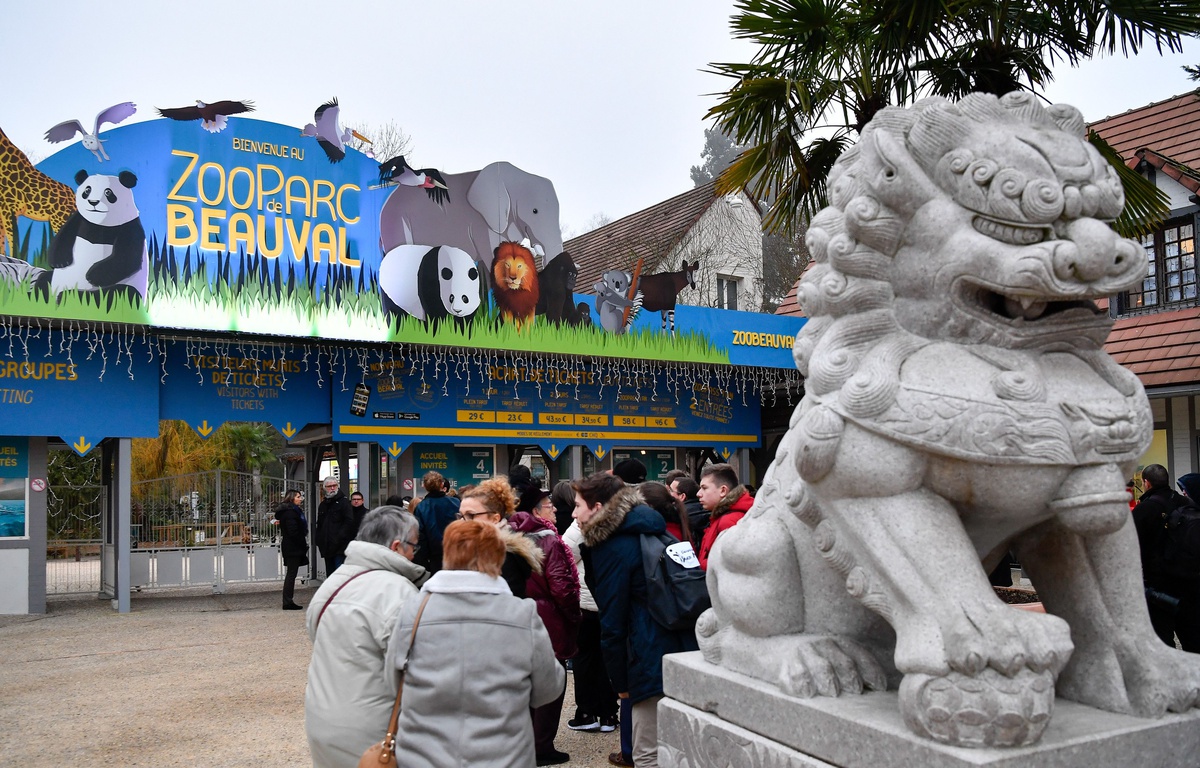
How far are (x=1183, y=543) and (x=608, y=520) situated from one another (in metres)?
3.67

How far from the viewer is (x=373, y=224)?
37.3 feet

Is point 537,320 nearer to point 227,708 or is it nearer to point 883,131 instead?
point 227,708

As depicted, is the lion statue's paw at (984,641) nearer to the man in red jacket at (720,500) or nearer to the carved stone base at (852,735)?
the carved stone base at (852,735)

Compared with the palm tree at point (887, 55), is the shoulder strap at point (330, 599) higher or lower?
lower

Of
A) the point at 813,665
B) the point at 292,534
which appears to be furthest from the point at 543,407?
the point at 813,665

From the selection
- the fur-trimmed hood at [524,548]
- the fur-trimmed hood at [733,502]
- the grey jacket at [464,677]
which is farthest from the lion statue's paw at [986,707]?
the fur-trimmed hood at [733,502]

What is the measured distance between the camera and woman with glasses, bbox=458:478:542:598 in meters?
4.70

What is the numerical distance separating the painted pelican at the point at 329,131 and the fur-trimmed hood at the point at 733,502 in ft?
24.6

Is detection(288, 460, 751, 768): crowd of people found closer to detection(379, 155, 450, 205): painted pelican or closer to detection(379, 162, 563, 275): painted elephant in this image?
detection(379, 162, 563, 275): painted elephant

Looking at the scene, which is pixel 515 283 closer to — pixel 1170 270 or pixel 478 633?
pixel 1170 270

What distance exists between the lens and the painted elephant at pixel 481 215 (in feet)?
37.9

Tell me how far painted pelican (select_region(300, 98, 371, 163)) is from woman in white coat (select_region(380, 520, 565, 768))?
8.93 meters

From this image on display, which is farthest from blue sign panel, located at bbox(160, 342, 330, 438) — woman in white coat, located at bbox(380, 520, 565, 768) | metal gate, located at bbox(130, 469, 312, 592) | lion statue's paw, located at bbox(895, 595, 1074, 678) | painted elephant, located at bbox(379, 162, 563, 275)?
lion statue's paw, located at bbox(895, 595, 1074, 678)

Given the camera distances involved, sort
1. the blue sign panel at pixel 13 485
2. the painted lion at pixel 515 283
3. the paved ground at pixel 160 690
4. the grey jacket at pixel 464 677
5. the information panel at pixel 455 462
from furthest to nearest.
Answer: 1. the information panel at pixel 455 462
2. the painted lion at pixel 515 283
3. the blue sign panel at pixel 13 485
4. the paved ground at pixel 160 690
5. the grey jacket at pixel 464 677
